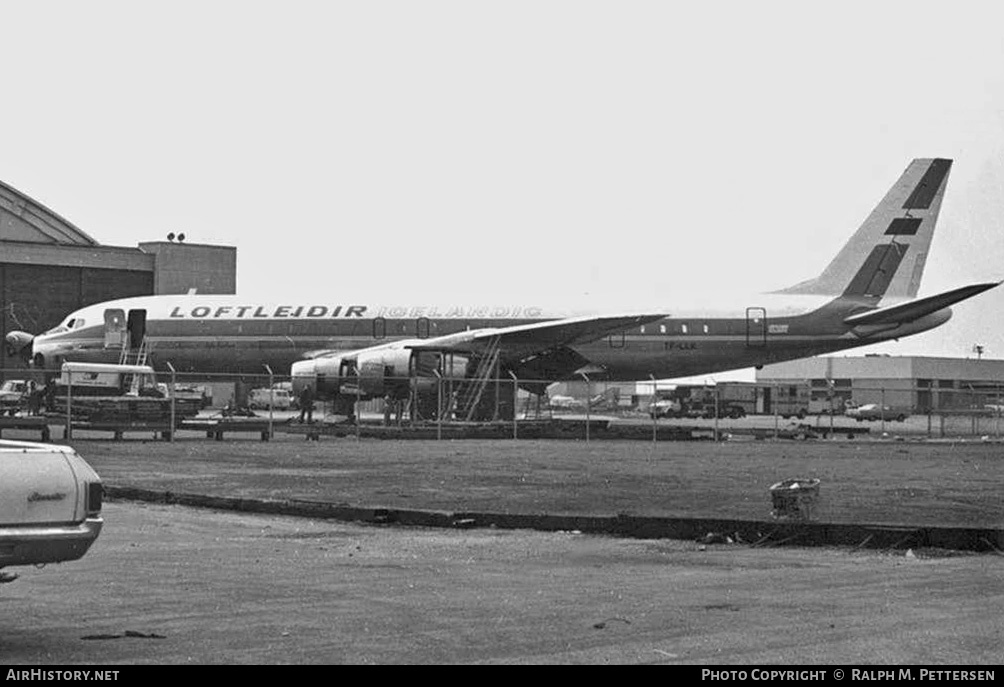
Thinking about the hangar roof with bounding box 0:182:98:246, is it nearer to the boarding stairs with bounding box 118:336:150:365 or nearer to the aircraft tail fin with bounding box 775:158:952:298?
the boarding stairs with bounding box 118:336:150:365

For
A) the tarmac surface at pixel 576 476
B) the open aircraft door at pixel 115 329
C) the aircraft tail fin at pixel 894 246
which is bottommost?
the tarmac surface at pixel 576 476

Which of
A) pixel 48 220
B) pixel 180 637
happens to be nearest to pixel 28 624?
pixel 180 637

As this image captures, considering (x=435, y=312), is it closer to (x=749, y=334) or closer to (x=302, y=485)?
(x=749, y=334)

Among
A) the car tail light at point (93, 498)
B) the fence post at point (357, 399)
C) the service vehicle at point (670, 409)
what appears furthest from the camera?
the service vehicle at point (670, 409)

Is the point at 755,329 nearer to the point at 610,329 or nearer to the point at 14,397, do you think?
the point at 610,329

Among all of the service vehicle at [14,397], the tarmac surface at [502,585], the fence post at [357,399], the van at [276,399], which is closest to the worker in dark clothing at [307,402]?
the fence post at [357,399]

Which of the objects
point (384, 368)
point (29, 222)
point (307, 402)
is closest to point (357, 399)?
point (307, 402)

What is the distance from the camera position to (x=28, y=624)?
30.7 ft

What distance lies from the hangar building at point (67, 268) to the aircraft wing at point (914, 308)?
39009mm

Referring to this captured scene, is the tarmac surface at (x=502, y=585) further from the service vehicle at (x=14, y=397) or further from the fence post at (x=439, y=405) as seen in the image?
the service vehicle at (x=14, y=397)

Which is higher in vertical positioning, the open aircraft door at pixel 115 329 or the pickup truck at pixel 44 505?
the open aircraft door at pixel 115 329

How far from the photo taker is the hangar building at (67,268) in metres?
75.9

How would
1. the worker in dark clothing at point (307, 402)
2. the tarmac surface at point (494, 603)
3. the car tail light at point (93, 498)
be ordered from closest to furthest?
the tarmac surface at point (494, 603) → the car tail light at point (93, 498) → the worker in dark clothing at point (307, 402)

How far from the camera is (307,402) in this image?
42.4 m
